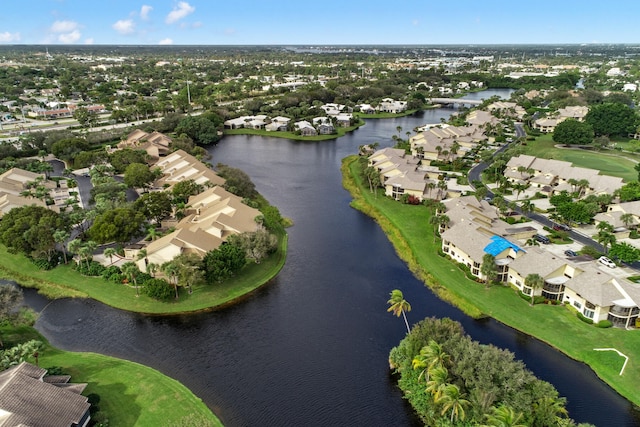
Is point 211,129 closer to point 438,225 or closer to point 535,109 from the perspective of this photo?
point 438,225

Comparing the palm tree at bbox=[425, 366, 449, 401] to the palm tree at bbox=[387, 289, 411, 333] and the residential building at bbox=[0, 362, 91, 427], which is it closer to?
the palm tree at bbox=[387, 289, 411, 333]

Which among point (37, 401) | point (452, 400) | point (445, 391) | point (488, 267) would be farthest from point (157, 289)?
point (488, 267)

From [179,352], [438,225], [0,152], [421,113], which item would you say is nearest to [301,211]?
[438,225]

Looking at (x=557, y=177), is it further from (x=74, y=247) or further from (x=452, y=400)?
(x=74, y=247)

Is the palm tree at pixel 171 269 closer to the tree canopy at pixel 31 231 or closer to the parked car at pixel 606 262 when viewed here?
the tree canopy at pixel 31 231

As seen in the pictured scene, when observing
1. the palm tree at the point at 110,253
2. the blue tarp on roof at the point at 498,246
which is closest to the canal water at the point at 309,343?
the palm tree at the point at 110,253
